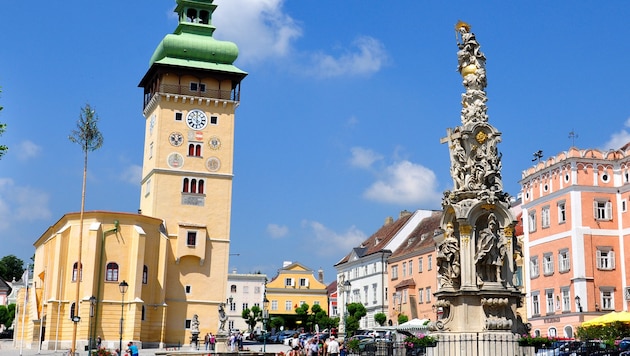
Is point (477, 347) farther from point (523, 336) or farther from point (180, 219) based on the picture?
point (180, 219)

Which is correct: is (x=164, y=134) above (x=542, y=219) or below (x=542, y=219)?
above

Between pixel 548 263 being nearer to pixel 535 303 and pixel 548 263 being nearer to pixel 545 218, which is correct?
pixel 545 218

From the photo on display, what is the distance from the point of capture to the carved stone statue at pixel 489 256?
54.1ft

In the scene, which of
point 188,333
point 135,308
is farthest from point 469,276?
point 188,333

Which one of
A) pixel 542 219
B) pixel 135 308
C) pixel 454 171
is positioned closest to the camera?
pixel 454 171

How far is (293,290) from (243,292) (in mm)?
7030

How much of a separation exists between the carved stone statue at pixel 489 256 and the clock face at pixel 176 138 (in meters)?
51.1

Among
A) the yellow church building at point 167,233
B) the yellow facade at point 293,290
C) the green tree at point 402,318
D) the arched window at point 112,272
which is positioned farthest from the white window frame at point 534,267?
the yellow facade at point 293,290

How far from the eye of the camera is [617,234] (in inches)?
1866

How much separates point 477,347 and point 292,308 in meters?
91.4

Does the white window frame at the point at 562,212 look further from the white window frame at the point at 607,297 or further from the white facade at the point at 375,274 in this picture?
the white facade at the point at 375,274

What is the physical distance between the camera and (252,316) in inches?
3915

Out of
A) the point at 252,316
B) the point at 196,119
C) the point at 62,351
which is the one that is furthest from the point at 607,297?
the point at 252,316

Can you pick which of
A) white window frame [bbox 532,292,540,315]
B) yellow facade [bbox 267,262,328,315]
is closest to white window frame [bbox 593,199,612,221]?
white window frame [bbox 532,292,540,315]
